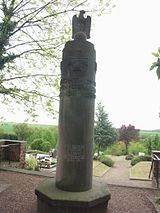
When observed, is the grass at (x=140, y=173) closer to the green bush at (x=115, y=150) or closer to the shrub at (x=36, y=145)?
the shrub at (x=36, y=145)

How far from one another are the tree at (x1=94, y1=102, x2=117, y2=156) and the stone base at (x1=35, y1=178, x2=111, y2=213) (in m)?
25.7

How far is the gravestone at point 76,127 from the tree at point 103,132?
25422 mm

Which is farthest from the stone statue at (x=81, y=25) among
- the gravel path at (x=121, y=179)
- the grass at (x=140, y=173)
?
the grass at (x=140, y=173)

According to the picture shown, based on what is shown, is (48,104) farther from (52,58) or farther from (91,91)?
(91,91)

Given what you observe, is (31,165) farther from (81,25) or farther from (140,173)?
(81,25)

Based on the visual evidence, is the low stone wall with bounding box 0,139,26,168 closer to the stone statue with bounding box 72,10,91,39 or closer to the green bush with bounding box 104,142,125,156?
the stone statue with bounding box 72,10,91,39

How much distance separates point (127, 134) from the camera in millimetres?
40531

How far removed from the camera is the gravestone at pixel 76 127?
5.88 meters

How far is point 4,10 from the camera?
10062mm

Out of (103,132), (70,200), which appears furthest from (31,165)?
(103,132)

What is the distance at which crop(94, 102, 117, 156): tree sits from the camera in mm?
Result: 31578

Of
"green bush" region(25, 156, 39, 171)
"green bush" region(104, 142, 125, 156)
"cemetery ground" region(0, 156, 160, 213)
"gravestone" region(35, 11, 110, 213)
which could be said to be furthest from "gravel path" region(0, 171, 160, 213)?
"green bush" region(104, 142, 125, 156)

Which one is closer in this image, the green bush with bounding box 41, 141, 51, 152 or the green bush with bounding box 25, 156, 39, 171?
the green bush with bounding box 25, 156, 39, 171

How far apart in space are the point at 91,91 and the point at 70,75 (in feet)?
1.98
